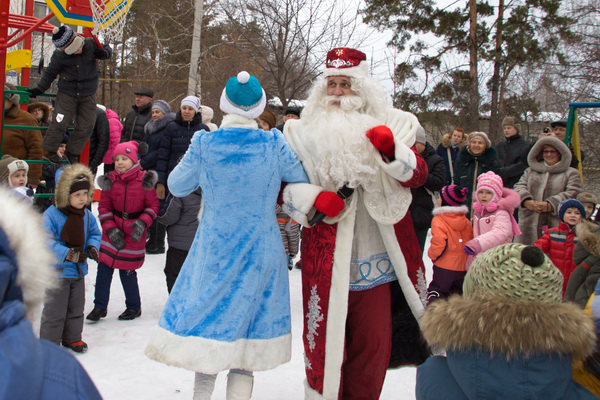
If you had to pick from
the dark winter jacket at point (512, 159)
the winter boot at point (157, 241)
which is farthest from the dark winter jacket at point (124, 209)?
the dark winter jacket at point (512, 159)

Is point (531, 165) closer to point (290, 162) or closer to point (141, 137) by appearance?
point (290, 162)

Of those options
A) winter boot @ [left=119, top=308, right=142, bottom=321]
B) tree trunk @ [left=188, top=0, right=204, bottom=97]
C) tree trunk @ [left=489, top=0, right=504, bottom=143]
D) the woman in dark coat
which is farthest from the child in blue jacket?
tree trunk @ [left=489, top=0, right=504, bottom=143]

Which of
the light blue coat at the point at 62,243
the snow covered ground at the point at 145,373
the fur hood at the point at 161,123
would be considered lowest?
the snow covered ground at the point at 145,373

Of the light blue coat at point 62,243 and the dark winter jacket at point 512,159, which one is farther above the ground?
the dark winter jacket at point 512,159

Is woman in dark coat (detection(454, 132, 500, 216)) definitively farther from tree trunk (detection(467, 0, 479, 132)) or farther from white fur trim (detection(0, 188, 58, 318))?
tree trunk (detection(467, 0, 479, 132))

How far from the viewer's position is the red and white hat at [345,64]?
3040mm

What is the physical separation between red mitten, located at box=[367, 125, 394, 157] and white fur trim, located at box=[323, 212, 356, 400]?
0.44 m

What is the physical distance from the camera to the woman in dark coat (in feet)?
21.4

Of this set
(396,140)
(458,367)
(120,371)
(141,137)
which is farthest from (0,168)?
(458,367)

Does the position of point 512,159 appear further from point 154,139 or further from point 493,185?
point 154,139

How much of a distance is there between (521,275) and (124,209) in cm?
368

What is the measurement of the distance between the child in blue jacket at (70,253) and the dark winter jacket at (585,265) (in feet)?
12.5

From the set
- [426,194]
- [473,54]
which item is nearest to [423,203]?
[426,194]

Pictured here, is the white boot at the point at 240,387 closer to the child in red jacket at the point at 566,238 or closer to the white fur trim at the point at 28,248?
the white fur trim at the point at 28,248
